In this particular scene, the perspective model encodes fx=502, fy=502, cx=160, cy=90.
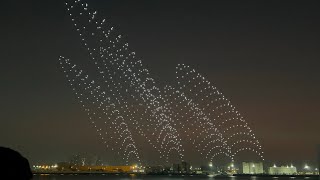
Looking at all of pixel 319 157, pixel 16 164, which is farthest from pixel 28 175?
pixel 319 157

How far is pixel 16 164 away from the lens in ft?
25.1

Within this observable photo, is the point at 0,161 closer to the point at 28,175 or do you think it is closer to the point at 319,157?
the point at 28,175

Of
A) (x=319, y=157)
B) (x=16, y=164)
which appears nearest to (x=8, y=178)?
(x=16, y=164)

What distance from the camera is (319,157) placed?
1296 cm

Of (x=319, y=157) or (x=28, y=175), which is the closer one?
(x=28, y=175)

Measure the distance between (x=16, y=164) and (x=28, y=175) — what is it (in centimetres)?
31

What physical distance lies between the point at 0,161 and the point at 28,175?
524 millimetres

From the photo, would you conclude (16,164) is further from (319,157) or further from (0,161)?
(319,157)

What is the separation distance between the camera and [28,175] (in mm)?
7859

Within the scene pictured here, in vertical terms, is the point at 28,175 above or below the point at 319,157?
below

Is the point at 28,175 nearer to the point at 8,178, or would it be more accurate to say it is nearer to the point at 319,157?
the point at 8,178

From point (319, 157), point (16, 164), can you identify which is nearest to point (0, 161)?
point (16, 164)

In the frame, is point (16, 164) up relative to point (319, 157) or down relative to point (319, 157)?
down

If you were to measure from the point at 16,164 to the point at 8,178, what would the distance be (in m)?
0.24
